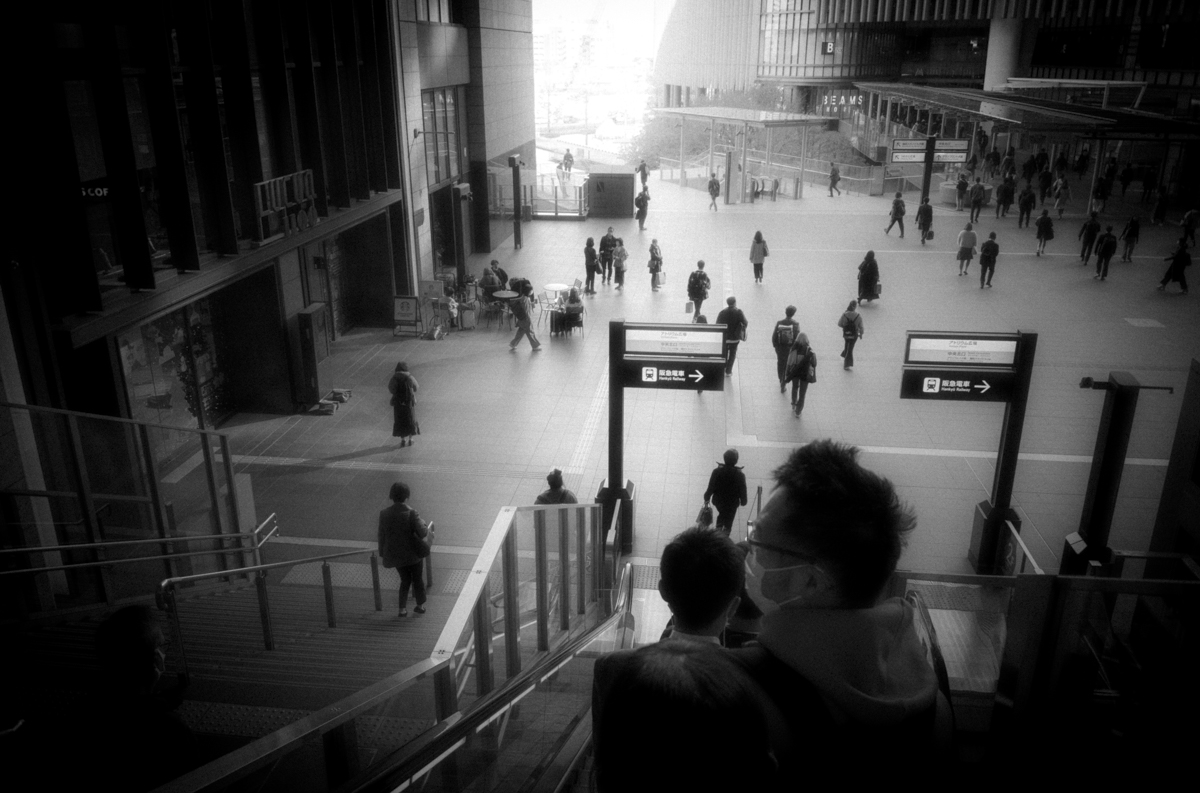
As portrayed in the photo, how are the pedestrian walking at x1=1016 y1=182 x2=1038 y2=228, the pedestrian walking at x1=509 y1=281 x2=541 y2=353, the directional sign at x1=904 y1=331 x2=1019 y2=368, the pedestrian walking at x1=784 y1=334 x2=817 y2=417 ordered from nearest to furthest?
the directional sign at x1=904 y1=331 x2=1019 y2=368, the pedestrian walking at x1=784 y1=334 x2=817 y2=417, the pedestrian walking at x1=509 y1=281 x2=541 y2=353, the pedestrian walking at x1=1016 y1=182 x2=1038 y2=228

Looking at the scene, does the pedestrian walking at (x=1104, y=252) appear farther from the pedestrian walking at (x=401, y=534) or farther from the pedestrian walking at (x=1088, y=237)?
the pedestrian walking at (x=401, y=534)

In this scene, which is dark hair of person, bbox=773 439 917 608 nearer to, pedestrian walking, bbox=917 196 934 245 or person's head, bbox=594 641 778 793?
person's head, bbox=594 641 778 793

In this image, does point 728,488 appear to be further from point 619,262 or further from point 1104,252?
point 1104,252

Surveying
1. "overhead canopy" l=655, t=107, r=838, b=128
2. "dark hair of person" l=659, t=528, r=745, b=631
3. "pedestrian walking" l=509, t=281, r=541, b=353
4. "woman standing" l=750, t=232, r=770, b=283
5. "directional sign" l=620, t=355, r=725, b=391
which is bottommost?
"pedestrian walking" l=509, t=281, r=541, b=353

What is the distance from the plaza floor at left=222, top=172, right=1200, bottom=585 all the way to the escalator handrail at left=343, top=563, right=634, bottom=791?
474 cm

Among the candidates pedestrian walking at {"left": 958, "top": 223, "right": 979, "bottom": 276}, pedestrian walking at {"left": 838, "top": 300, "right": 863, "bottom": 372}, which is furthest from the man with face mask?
pedestrian walking at {"left": 958, "top": 223, "right": 979, "bottom": 276}

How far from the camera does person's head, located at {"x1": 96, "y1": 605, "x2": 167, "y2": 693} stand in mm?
3029

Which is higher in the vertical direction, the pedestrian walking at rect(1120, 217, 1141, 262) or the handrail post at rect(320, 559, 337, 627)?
the pedestrian walking at rect(1120, 217, 1141, 262)

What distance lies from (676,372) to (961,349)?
2.92m

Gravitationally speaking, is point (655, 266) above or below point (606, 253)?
below

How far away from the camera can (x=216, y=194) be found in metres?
11.6

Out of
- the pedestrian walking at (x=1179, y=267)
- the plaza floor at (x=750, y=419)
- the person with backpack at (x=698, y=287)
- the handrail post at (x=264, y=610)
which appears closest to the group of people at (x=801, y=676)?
the handrail post at (x=264, y=610)

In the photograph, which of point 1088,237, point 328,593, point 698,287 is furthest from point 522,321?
point 1088,237

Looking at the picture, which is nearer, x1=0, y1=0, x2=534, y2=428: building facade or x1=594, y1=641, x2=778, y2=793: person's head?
x1=594, y1=641, x2=778, y2=793: person's head
